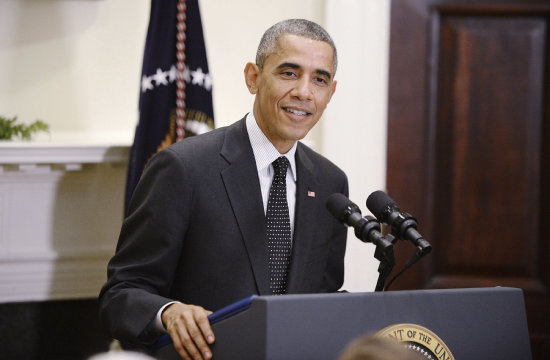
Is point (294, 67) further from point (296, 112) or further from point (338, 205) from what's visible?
point (338, 205)

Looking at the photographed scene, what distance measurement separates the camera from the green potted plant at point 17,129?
2.83m

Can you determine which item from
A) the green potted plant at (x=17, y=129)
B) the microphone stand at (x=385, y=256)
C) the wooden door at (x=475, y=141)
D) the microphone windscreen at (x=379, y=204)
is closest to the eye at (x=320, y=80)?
the microphone windscreen at (x=379, y=204)

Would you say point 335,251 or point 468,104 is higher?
point 468,104

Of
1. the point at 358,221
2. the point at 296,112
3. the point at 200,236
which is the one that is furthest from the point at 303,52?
the point at 358,221

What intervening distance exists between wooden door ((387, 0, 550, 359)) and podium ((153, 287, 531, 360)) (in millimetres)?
2079

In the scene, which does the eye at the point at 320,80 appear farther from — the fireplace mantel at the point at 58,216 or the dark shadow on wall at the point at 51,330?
the dark shadow on wall at the point at 51,330

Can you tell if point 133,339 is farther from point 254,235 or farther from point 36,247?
point 36,247

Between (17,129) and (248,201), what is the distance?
4.57 ft

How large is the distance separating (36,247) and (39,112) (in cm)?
57

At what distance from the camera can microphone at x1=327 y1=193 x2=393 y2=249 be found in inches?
53.5

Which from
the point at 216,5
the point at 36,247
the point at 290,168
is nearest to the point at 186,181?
the point at 290,168

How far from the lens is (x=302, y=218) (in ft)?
6.53

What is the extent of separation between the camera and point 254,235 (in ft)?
6.10

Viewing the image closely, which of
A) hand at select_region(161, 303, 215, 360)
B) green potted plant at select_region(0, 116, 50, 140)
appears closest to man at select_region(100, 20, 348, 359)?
hand at select_region(161, 303, 215, 360)
